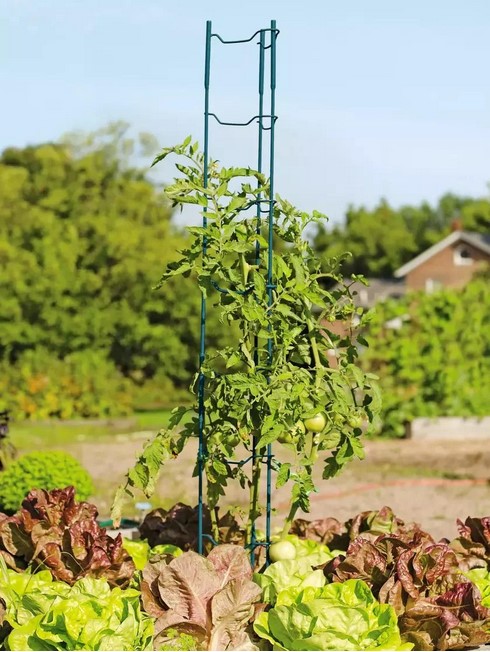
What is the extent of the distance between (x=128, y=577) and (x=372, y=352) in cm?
1068

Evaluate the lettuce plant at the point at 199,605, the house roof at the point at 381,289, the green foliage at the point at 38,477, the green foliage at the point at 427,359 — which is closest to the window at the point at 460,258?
the house roof at the point at 381,289

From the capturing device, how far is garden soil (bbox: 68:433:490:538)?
925 centimetres

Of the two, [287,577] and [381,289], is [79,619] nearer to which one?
[287,577]

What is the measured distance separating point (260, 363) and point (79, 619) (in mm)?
1298

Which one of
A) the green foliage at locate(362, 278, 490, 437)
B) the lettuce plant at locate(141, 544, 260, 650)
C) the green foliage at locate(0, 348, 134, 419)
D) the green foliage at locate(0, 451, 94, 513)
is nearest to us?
the lettuce plant at locate(141, 544, 260, 650)

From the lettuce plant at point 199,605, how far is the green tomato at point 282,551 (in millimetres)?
593

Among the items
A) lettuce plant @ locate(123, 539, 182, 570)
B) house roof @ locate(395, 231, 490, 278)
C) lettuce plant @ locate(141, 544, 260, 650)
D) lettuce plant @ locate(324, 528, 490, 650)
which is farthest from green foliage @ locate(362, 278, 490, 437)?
house roof @ locate(395, 231, 490, 278)

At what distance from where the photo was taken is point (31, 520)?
4602 millimetres

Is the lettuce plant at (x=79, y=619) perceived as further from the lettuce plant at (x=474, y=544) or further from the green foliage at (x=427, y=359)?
the green foliage at (x=427, y=359)

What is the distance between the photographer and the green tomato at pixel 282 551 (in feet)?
14.8

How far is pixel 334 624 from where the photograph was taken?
11.9 feet

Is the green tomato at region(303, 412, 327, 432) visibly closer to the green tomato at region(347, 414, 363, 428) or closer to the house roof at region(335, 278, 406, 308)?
the green tomato at region(347, 414, 363, 428)

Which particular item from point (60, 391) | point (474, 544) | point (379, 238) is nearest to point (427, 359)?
point (60, 391)

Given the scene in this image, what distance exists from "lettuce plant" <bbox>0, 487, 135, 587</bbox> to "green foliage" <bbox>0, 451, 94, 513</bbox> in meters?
1.64
